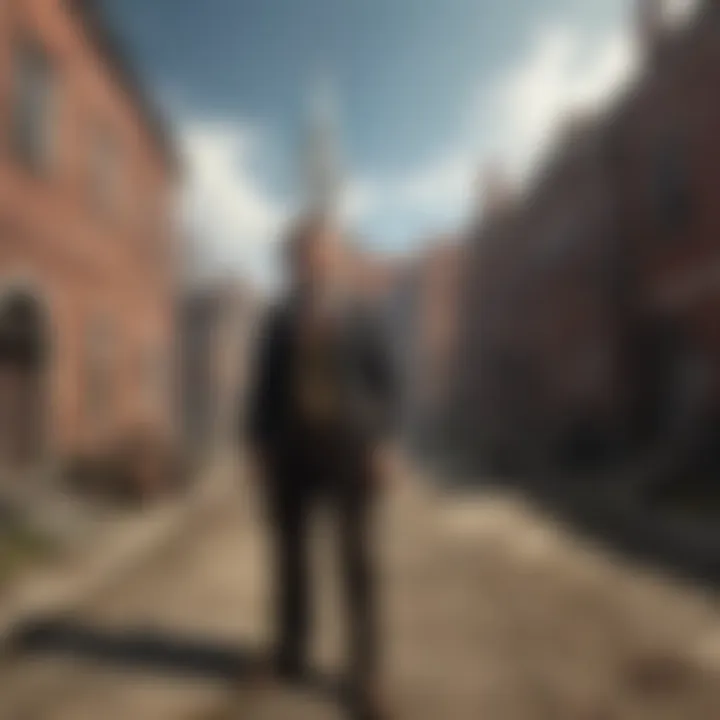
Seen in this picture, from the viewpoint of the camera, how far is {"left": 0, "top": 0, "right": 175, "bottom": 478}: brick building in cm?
255

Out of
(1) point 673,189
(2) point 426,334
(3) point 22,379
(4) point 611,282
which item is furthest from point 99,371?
(1) point 673,189

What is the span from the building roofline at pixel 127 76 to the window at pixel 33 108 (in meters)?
0.89

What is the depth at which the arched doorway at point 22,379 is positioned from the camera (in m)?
4.97

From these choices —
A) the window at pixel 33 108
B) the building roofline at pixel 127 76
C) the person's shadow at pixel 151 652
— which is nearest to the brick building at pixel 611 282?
the building roofline at pixel 127 76

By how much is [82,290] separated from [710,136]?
20.8ft

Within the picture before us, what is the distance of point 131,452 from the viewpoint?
294cm

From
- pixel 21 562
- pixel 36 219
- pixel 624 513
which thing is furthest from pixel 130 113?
pixel 624 513

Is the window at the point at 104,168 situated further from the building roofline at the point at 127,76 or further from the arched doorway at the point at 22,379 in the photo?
the arched doorway at the point at 22,379

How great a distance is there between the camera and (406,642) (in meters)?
3.29

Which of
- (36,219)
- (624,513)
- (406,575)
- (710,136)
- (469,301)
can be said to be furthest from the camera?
(710,136)

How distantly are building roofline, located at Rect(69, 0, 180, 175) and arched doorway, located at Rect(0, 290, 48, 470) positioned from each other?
2733mm

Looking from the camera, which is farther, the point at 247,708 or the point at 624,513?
the point at 624,513

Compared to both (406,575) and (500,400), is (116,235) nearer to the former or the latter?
(500,400)

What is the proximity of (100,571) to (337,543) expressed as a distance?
7.60 feet
